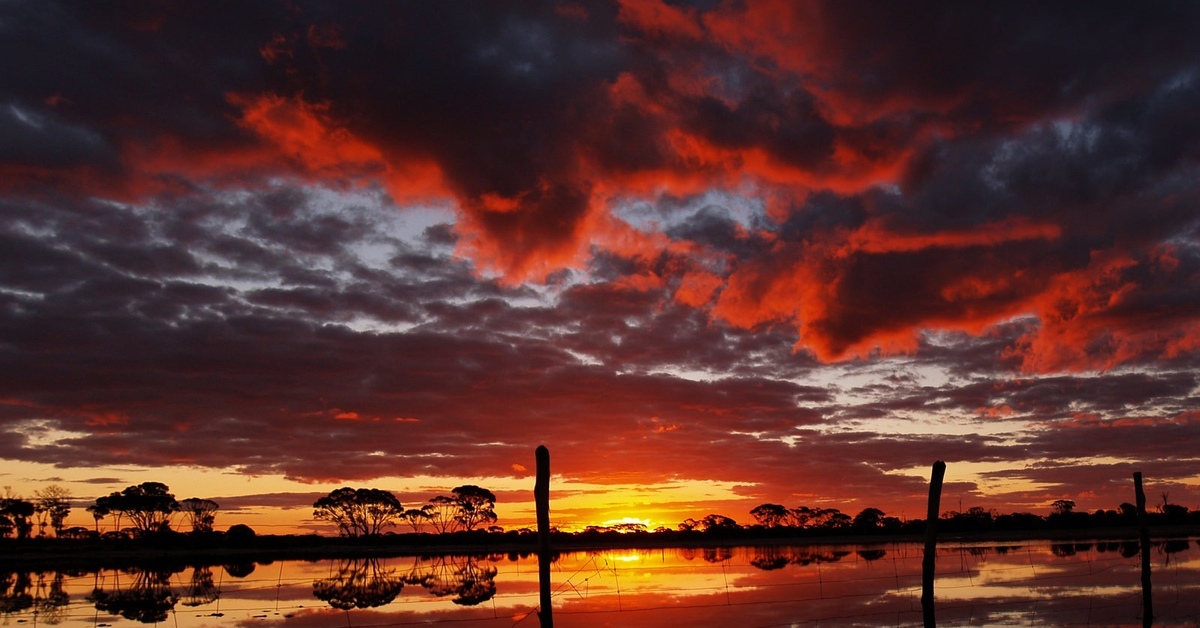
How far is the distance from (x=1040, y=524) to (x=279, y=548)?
125677mm

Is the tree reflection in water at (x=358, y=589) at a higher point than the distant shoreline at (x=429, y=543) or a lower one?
higher

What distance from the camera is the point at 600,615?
26.8 m

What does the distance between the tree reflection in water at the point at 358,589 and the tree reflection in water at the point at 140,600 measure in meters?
6.03

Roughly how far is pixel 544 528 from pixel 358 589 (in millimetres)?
28526

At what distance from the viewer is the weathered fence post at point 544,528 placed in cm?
1529

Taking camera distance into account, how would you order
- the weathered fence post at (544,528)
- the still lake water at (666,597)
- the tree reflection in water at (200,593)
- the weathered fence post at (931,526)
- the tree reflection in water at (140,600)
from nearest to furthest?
the weathered fence post at (544,528)
the weathered fence post at (931,526)
the still lake water at (666,597)
the tree reflection in water at (140,600)
the tree reflection in water at (200,593)

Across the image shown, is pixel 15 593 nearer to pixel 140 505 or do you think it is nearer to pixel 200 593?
pixel 200 593

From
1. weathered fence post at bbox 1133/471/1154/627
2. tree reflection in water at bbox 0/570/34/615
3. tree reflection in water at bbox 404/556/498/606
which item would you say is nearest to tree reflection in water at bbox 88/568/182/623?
tree reflection in water at bbox 0/570/34/615

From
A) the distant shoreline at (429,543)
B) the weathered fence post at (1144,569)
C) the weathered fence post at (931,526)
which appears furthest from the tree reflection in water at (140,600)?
the distant shoreline at (429,543)

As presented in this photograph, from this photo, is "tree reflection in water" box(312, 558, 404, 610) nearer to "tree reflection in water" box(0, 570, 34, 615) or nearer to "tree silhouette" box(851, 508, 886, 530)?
"tree reflection in water" box(0, 570, 34, 615)

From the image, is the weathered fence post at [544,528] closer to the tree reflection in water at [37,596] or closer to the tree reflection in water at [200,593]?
the tree reflection in water at [37,596]

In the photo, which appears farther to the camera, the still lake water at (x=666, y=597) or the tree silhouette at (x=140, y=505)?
the tree silhouette at (x=140, y=505)

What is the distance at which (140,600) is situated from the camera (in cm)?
3794

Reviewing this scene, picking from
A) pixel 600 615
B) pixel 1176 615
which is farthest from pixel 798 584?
pixel 1176 615
